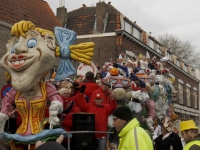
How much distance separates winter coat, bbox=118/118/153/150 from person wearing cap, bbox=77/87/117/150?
2.54 meters

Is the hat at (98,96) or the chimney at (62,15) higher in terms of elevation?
the chimney at (62,15)

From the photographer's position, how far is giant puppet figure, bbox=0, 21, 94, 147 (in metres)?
5.75

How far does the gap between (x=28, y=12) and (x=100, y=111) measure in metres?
7.96

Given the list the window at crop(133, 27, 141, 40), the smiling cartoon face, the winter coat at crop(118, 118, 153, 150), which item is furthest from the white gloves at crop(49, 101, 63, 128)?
the window at crop(133, 27, 141, 40)

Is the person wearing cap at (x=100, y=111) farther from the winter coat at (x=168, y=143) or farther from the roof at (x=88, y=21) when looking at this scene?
the roof at (x=88, y=21)

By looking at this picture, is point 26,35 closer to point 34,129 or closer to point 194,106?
point 34,129

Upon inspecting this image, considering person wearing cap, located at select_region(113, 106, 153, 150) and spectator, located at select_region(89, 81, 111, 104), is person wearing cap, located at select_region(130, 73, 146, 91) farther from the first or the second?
person wearing cap, located at select_region(113, 106, 153, 150)

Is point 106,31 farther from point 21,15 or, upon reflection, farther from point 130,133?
point 130,133

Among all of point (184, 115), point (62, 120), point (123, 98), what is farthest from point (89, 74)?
point (184, 115)

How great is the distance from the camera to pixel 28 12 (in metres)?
13.3

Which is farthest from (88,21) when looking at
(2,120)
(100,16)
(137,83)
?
(2,120)

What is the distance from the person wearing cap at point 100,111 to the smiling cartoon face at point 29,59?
1065 millimetres

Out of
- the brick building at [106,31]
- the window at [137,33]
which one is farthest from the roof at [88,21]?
the window at [137,33]

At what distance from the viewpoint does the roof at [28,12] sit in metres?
11.9
